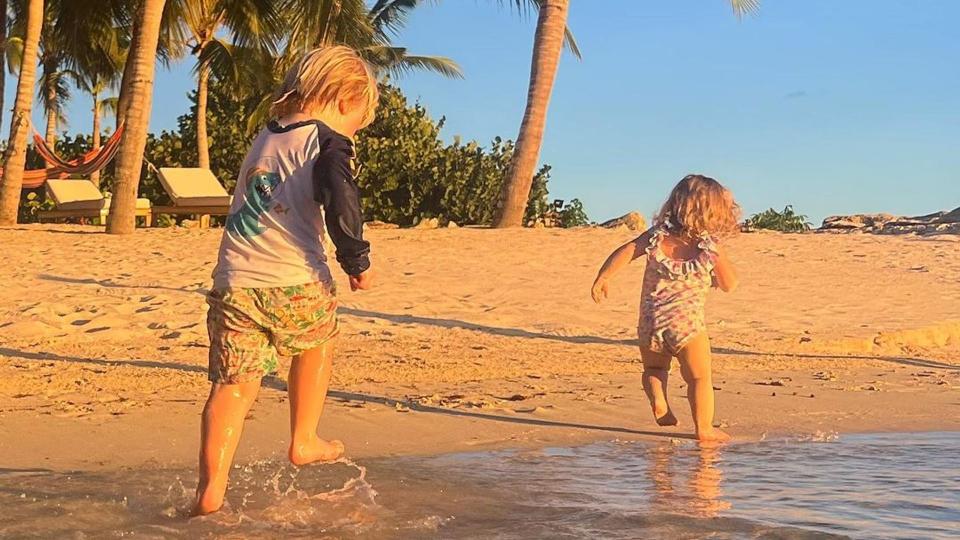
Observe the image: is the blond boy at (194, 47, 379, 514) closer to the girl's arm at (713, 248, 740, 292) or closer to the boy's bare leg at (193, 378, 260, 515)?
the boy's bare leg at (193, 378, 260, 515)

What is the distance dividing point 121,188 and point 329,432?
1189cm

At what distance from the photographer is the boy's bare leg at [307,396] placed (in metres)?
3.65

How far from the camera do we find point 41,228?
17.0 metres

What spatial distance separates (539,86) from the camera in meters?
16.4

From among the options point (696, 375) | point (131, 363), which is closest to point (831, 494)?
point (696, 375)

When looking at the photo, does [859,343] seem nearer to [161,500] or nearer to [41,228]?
[161,500]

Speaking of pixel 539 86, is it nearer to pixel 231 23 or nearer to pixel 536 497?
pixel 231 23

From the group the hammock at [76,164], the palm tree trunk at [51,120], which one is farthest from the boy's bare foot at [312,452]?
the palm tree trunk at [51,120]

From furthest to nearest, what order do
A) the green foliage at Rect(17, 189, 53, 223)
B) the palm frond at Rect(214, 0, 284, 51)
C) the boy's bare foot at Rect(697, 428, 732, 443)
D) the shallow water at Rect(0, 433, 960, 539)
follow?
the green foliage at Rect(17, 189, 53, 223), the palm frond at Rect(214, 0, 284, 51), the boy's bare foot at Rect(697, 428, 732, 443), the shallow water at Rect(0, 433, 960, 539)

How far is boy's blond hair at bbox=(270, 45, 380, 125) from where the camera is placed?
141 inches

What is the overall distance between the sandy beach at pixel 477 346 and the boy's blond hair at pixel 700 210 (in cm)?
103

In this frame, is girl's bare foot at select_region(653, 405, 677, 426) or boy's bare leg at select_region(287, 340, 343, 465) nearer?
boy's bare leg at select_region(287, 340, 343, 465)

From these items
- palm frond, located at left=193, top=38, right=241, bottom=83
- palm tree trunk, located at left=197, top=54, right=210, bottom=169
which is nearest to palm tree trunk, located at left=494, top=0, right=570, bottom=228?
palm tree trunk, located at left=197, top=54, right=210, bottom=169

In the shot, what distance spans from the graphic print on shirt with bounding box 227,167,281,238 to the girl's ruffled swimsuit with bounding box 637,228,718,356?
8.16 ft
